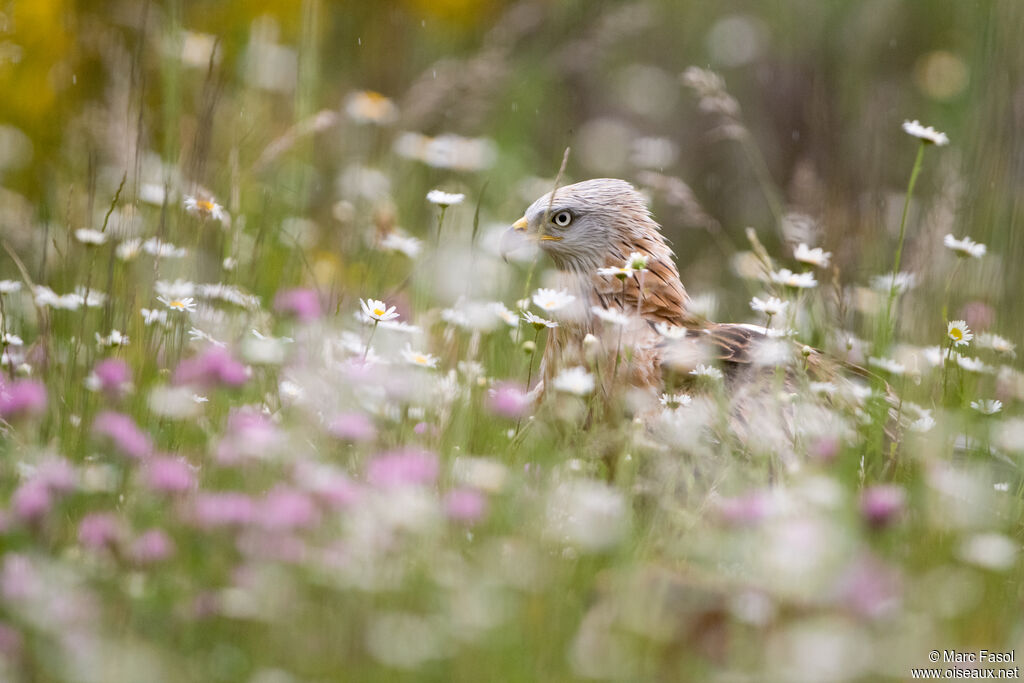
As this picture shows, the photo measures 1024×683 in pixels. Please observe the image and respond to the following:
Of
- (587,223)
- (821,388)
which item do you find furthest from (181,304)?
(821,388)

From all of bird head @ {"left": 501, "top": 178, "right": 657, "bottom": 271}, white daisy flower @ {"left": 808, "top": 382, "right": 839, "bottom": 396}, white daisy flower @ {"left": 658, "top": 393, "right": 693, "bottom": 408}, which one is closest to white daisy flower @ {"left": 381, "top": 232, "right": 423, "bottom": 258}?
bird head @ {"left": 501, "top": 178, "right": 657, "bottom": 271}

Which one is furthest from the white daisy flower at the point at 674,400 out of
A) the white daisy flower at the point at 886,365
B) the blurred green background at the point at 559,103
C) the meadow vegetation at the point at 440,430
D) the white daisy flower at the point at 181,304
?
the white daisy flower at the point at 181,304

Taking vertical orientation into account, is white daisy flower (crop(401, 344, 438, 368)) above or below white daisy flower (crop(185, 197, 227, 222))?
below

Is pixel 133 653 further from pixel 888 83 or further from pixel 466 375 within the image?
pixel 888 83

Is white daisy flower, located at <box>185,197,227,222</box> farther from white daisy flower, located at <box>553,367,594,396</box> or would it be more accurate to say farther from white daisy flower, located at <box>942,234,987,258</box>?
white daisy flower, located at <box>942,234,987,258</box>

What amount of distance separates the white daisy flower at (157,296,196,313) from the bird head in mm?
1207

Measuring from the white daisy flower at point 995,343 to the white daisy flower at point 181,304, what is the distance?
2649 mm

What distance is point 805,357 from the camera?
3174mm

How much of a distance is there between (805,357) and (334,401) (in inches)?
55.7

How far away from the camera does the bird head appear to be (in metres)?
3.96

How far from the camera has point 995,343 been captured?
3.53 metres

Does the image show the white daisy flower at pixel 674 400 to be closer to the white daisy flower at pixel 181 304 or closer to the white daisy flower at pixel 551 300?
the white daisy flower at pixel 551 300

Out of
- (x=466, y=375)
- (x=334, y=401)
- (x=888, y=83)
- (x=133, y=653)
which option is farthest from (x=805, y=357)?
(x=888, y=83)

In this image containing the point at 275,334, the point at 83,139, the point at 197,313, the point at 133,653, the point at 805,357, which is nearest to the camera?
the point at 133,653
